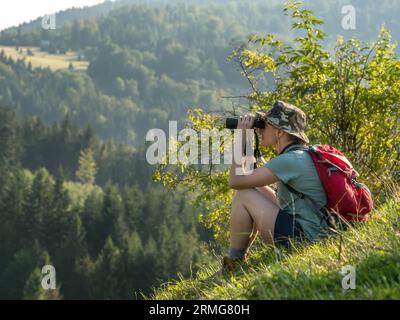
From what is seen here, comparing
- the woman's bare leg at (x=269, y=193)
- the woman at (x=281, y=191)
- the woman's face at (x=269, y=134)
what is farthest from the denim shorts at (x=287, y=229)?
the woman's face at (x=269, y=134)

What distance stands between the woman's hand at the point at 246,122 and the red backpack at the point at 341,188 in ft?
2.25

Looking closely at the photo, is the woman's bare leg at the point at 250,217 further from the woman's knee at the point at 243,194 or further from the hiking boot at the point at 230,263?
the hiking boot at the point at 230,263

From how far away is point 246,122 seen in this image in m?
6.34

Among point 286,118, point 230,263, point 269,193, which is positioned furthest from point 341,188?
point 230,263

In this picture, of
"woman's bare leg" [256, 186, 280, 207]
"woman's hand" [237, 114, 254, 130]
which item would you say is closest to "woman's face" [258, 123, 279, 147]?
"woman's hand" [237, 114, 254, 130]

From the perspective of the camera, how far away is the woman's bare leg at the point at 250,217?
6.02 meters

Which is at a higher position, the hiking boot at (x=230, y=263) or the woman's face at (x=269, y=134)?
the woman's face at (x=269, y=134)

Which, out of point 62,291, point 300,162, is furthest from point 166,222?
point 300,162

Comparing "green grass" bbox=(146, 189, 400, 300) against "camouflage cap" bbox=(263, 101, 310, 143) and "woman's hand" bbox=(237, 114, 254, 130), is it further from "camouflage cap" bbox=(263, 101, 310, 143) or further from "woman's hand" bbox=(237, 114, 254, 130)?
"woman's hand" bbox=(237, 114, 254, 130)

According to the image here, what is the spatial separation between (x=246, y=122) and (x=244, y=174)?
57 centimetres

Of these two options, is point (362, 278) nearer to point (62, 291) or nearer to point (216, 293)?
point (216, 293)

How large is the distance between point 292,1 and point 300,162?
18.1 ft

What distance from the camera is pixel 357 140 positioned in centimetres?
1011

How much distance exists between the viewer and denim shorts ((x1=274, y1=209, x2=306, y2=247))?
5.93 meters
